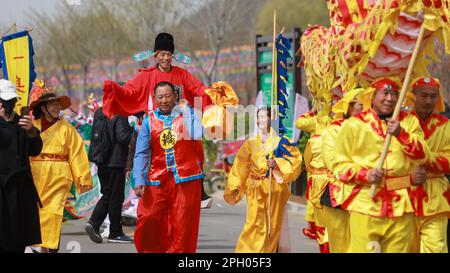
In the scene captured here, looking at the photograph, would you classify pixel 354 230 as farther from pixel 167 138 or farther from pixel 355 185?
pixel 167 138

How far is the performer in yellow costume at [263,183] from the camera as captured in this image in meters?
11.1

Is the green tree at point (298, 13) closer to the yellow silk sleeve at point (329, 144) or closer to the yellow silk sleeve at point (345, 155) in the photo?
the yellow silk sleeve at point (329, 144)

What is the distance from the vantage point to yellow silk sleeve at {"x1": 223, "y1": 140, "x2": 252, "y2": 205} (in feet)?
36.7

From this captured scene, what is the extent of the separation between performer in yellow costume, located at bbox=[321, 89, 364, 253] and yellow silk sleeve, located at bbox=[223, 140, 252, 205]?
125cm

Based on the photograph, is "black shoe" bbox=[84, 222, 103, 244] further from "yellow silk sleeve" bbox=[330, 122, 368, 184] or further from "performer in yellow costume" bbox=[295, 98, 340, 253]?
"yellow silk sleeve" bbox=[330, 122, 368, 184]

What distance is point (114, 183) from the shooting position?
559 inches

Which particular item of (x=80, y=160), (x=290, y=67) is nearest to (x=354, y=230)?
(x=80, y=160)

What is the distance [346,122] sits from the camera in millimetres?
8109

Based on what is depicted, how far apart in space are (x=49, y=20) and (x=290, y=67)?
21989mm

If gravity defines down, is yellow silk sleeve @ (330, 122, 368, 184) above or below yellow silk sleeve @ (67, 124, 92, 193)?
above

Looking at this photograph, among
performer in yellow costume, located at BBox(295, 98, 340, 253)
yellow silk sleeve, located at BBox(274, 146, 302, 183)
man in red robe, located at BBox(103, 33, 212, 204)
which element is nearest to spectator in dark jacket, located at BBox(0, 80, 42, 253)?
man in red robe, located at BBox(103, 33, 212, 204)

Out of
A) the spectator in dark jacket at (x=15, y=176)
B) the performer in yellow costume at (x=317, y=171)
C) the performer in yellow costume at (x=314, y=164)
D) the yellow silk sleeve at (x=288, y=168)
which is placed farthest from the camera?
the yellow silk sleeve at (x=288, y=168)

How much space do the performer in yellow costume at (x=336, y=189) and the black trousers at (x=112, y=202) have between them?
14.9 ft

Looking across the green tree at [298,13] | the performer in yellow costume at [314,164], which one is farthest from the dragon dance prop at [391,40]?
the green tree at [298,13]
